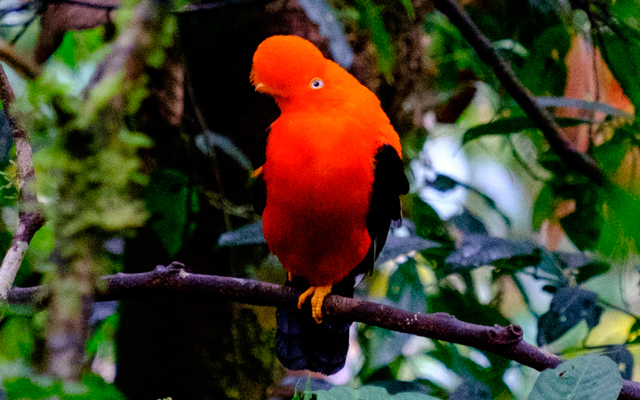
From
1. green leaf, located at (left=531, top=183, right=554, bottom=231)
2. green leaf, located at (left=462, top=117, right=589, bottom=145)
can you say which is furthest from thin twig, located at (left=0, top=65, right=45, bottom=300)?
green leaf, located at (left=531, top=183, right=554, bottom=231)

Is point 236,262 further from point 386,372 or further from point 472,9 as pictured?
point 472,9

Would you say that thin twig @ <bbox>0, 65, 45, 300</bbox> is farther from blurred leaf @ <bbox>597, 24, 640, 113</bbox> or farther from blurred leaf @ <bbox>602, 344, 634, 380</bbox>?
blurred leaf @ <bbox>597, 24, 640, 113</bbox>

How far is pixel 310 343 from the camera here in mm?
1344

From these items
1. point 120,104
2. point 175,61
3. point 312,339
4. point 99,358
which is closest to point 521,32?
point 175,61

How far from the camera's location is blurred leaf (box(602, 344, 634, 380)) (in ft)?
4.54

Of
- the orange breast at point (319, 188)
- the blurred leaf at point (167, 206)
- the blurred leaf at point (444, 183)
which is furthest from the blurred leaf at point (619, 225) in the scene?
the blurred leaf at point (167, 206)

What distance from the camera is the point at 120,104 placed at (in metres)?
0.60

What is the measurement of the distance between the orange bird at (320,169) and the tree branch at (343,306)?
0.12 m

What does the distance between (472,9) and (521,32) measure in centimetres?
23

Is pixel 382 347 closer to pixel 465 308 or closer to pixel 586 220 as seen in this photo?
pixel 465 308

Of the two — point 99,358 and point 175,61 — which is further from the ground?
point 175,61

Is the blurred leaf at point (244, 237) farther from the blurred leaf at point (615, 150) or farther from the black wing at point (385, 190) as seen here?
the blurred leaf at point (615, 150)

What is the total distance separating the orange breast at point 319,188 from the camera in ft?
3.58

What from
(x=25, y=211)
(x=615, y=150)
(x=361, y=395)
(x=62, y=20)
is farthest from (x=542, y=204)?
(x=25, y=211)
